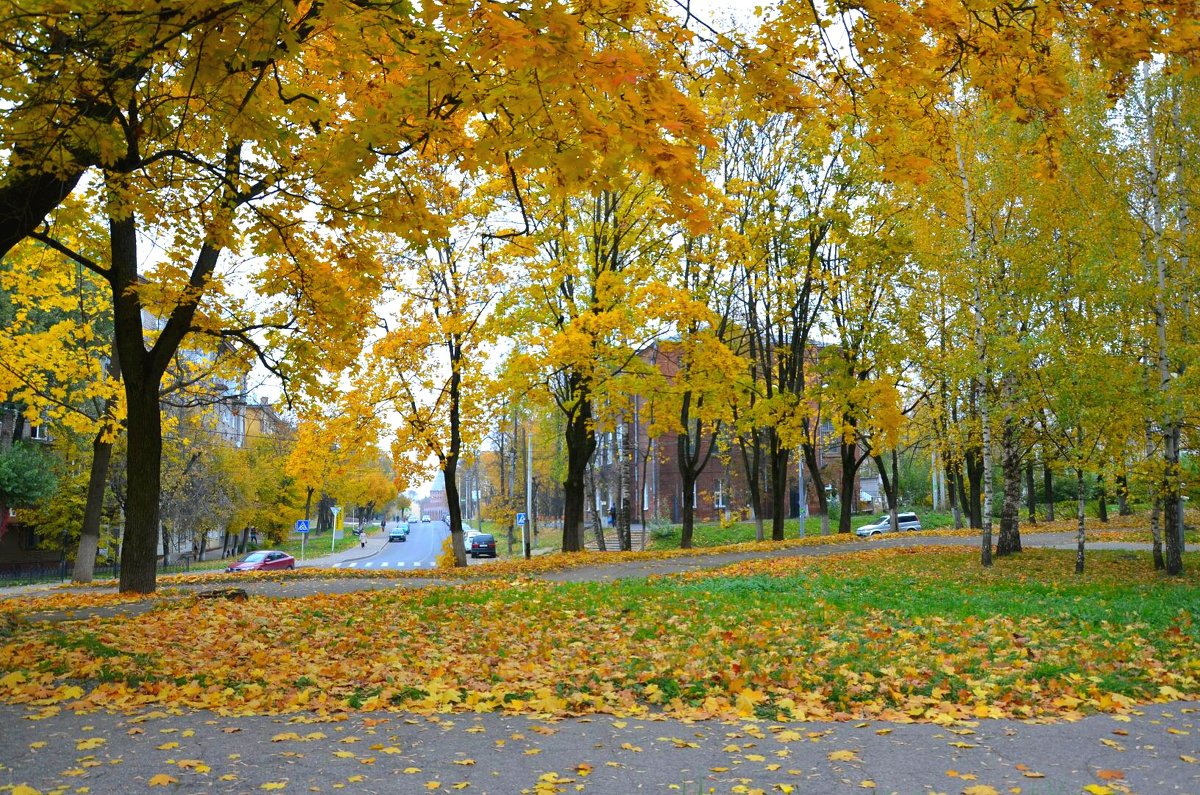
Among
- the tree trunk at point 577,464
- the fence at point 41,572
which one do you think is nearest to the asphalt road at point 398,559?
the fence at point 41,572

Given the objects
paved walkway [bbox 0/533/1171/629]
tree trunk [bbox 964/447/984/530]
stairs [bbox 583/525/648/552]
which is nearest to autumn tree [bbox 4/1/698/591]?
paved walkway [bbox 0/533/1171/629]

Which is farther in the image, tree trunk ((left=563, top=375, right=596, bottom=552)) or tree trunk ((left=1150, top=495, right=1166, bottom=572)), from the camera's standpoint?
tree trunk ((left=563, top=375, right=596, bottom=552))

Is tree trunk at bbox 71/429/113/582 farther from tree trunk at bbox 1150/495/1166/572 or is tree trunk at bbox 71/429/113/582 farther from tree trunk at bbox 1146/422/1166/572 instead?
tree trunk at bbox 1150/495/1166/572

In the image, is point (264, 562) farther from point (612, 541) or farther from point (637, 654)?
point (637, 654)

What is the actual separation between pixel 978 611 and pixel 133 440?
39.0ft

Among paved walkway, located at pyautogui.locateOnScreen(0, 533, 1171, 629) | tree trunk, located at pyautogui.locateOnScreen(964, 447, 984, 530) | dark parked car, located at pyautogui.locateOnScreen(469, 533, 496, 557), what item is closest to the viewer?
paved walkway, located at pyautogui.locateOnScreen(0, 533, 1171, 629)

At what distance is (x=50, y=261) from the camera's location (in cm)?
1424

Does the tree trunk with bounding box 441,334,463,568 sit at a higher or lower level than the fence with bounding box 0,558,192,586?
higher

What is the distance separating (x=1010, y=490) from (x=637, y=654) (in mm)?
13818

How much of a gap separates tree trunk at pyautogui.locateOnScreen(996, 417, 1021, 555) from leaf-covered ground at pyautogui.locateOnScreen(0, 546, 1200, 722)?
5928mm

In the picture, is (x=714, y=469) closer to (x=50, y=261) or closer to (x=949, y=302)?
(x=949, y=302)

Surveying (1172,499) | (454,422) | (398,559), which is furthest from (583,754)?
(398,559)

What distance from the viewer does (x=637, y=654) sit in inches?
291

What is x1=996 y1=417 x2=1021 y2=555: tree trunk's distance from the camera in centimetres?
1777
